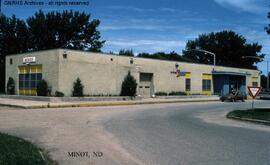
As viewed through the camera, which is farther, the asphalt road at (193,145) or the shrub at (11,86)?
the shrub at (11,86)

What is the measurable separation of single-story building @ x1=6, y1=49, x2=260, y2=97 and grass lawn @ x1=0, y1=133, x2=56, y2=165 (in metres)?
27.7

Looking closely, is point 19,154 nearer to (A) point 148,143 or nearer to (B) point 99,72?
(A) point 148,143

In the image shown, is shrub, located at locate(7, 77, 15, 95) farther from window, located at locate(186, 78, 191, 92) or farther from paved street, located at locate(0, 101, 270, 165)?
paved street, located at locate(0, 101, 270, 165)

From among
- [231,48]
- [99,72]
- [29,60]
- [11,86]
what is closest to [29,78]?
[29,60]

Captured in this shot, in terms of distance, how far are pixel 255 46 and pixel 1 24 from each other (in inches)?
2442

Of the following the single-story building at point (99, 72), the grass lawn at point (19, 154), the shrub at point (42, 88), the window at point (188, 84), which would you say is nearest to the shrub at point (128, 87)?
the single-story building at point (99, 72)

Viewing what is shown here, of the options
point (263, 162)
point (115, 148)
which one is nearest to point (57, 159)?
point (115, 148)

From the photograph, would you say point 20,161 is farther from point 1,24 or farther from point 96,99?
point 1,24

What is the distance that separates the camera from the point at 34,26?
245 ft

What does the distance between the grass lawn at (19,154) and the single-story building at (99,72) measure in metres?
27.7

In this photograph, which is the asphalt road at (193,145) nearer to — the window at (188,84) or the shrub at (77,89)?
the shrub at (77,89)

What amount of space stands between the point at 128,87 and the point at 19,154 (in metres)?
33.4

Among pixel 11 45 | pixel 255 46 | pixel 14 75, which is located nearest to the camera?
pixel 14 75

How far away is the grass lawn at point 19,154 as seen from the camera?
7914 mm
